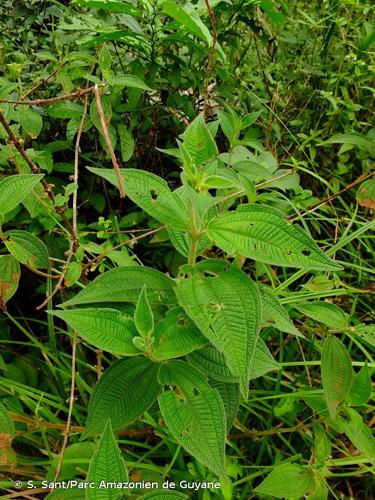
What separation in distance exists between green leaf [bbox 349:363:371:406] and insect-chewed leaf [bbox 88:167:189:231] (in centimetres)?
49

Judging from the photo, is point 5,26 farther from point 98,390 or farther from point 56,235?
point 98,390

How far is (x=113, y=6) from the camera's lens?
4.31 feet

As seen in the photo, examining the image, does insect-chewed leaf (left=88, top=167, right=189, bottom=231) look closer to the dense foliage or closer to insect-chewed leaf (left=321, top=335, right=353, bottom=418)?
the dense foliage

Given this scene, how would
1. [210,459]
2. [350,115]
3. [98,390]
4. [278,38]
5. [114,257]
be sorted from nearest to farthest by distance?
→ 1. [210,459]
2. [98,390]
3. [114,257]
4. [350,115]
5. [278,38]

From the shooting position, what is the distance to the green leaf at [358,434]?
97cm

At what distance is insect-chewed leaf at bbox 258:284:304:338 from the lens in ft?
2.78

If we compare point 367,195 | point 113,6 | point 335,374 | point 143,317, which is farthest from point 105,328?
point 113,6

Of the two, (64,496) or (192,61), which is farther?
(192,61)

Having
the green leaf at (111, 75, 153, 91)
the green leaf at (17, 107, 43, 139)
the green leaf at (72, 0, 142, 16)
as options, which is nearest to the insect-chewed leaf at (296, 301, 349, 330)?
the green leaf at (111, 75, 153, 91)

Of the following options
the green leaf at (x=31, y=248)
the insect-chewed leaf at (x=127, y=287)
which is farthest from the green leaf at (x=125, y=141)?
the insect-chewed leaf at (x=127, y=287)

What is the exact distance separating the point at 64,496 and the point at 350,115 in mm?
1435

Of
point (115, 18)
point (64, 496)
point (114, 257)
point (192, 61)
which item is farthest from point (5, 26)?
point (64, 496)

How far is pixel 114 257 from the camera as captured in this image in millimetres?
1006

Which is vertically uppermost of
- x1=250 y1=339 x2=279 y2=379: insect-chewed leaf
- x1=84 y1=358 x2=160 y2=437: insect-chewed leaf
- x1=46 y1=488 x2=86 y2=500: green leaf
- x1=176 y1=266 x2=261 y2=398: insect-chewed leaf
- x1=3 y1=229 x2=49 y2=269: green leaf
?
x1=176 y1=266 x2=261 y2=398: insect-chewed leaf
